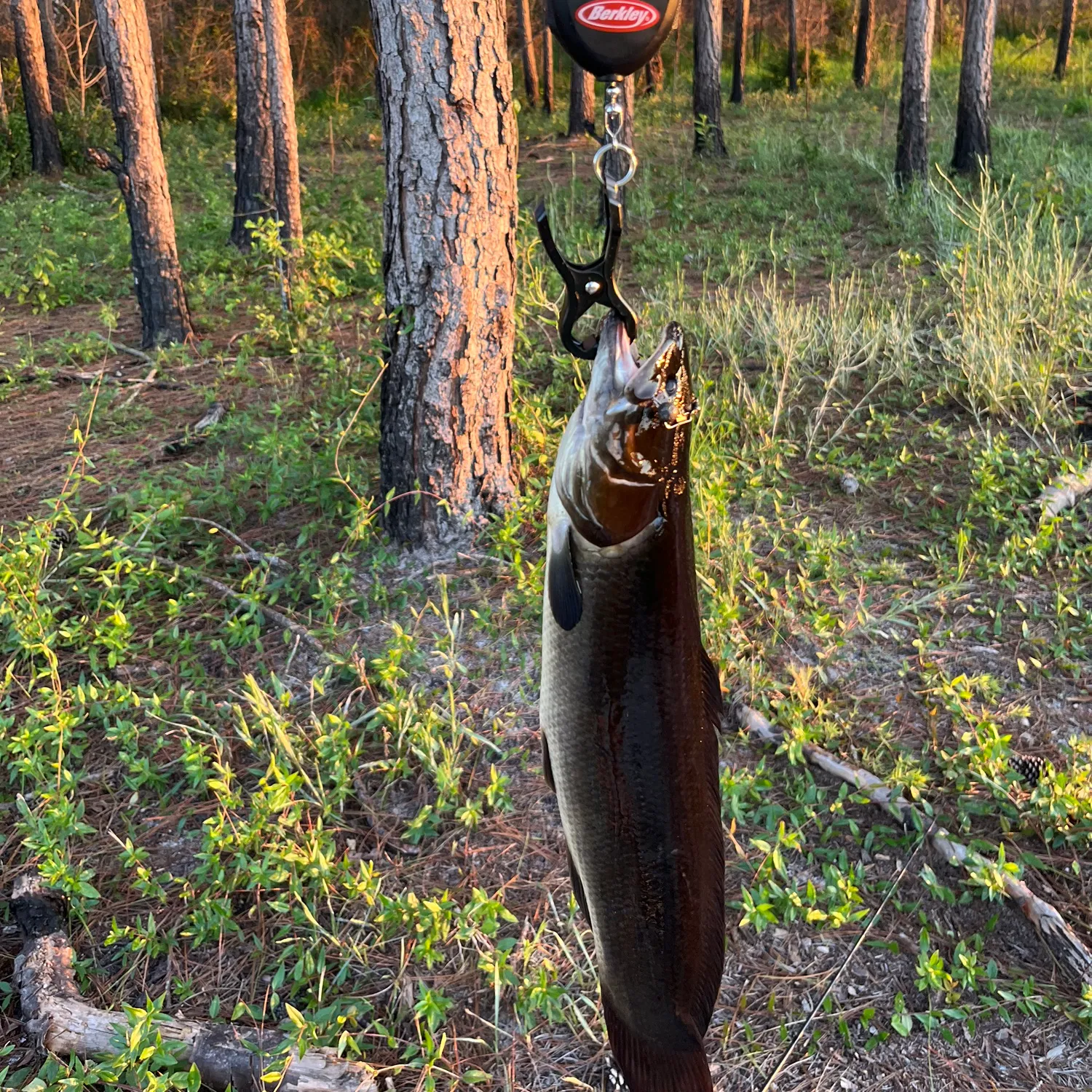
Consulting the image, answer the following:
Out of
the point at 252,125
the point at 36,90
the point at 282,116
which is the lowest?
the point at 36,90

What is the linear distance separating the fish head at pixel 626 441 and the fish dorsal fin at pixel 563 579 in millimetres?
28

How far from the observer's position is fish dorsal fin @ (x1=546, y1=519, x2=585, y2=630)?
53.4 inches

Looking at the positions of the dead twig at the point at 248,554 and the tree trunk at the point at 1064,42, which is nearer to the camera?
the dead twig at the point at 248,554

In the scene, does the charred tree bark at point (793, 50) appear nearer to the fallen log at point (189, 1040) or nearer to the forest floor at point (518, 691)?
the forest floor at point (518, 691)

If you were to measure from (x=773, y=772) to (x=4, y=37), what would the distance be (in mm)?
22384

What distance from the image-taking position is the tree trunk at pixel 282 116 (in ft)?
26.8

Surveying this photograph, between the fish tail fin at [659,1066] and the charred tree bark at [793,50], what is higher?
the fish tail fin at [659,1066]

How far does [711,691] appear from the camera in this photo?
147 cm

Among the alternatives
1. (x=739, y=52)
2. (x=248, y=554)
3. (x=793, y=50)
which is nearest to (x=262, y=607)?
(x=248, y=554)

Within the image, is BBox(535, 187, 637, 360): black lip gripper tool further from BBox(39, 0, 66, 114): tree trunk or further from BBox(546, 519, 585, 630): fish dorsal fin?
BBox(39, 0, 66, 114): tree trunk

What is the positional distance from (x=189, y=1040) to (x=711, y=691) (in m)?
1.68

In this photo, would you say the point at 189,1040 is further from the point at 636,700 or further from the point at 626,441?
the point at 626,441

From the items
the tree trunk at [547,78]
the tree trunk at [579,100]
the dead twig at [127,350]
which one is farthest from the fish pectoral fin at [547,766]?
the tree trunk at [547,78]

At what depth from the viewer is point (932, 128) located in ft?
43.0
